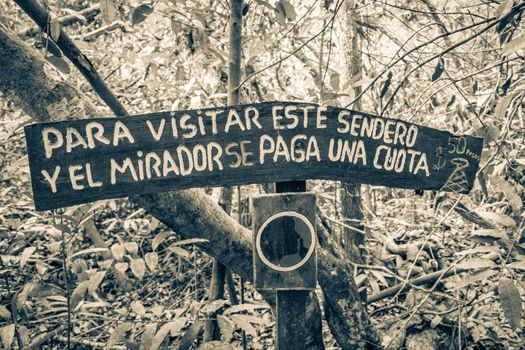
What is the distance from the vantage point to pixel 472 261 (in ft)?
5.44

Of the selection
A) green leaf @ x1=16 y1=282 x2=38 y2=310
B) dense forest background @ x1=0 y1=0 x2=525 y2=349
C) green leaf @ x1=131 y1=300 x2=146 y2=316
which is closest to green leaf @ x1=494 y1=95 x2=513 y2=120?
dense forest background @ x1=0 y1=0 x2=525 y2=349

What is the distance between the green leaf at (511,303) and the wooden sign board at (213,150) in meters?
0.50

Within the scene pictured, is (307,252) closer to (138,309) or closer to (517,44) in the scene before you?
(138,309)

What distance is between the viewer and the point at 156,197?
181cm

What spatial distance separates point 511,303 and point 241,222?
1.71 metres

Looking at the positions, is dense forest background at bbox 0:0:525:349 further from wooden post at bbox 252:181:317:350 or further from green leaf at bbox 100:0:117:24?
wooden post at bbox 252:181:317:350

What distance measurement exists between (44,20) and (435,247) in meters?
2.82

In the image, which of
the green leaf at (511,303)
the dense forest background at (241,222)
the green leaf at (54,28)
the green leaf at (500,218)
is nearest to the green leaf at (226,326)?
the dense forest background at (241,222)

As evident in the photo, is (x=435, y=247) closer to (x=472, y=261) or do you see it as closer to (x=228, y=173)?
(x=472, y=261)

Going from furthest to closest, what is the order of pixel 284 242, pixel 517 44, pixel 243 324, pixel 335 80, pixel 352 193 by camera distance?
pixel 352 193 < pixel 335 80 < pixel 243 324 < pixel 284 242 < pixel 517 44

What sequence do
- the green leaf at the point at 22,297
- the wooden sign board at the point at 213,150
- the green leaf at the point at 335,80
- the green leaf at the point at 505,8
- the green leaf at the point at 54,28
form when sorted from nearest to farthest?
the wooden sign board at the point at 213,150 → the green leaf at the point at 505,8 → the green leaf at the point at 54,28 → the green leaf at the point at 22,297 → the green leaf at the point at 335,80

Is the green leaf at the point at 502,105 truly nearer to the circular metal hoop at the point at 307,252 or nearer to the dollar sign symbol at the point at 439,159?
the dollar sign symbol at the point at 439,159

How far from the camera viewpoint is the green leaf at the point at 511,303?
151cm

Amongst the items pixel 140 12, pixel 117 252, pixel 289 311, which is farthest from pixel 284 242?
pixel 140 12
